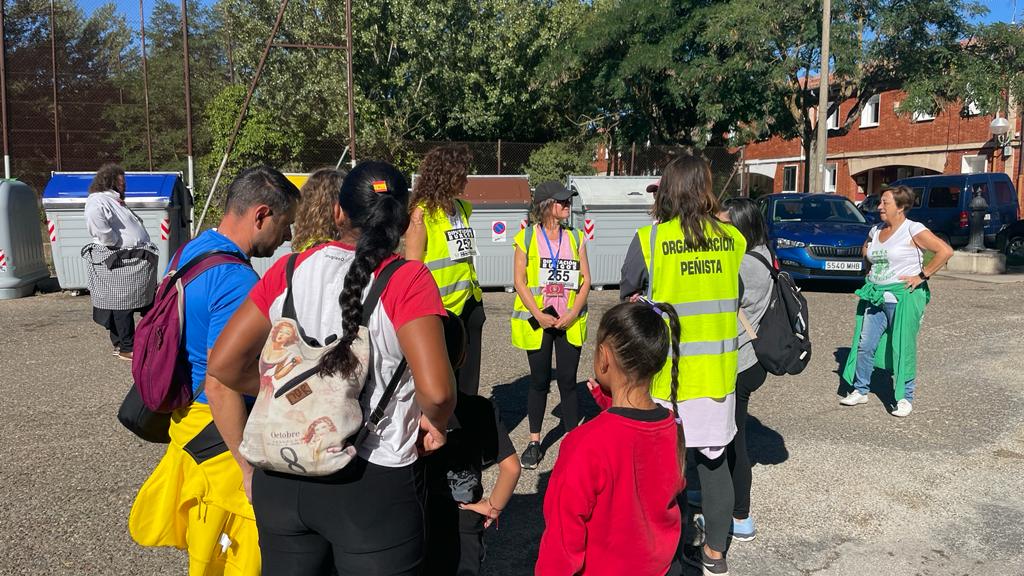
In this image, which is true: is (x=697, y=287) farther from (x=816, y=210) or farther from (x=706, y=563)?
(x=816, y=210)

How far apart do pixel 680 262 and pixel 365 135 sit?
1876 centimetres

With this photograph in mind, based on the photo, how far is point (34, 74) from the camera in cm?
1702

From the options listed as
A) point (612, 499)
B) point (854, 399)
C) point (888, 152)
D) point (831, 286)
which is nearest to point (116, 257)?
point (612, 499)

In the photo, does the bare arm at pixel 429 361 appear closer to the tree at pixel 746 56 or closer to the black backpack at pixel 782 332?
the black backpack at pixel 782 332

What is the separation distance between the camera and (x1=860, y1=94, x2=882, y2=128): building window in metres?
32.0

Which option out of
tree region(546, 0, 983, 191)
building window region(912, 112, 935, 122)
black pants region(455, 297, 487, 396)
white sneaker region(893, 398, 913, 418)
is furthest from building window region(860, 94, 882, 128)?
black pants region(455, 297, 487, 396)

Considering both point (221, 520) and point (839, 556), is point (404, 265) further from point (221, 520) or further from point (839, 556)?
point (839, 556)

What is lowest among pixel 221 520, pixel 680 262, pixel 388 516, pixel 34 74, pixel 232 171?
pixel 221 520

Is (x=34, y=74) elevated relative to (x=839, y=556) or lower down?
elevated

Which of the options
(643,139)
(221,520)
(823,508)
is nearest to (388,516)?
(221,520)

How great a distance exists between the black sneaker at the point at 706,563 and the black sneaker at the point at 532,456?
1302mm

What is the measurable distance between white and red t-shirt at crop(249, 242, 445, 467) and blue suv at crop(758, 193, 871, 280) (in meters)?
10.2

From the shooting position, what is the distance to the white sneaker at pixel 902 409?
5730 millimetres

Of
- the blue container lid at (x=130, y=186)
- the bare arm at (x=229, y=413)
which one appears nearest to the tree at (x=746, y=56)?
the blue container lid at (x=130, y=186)
